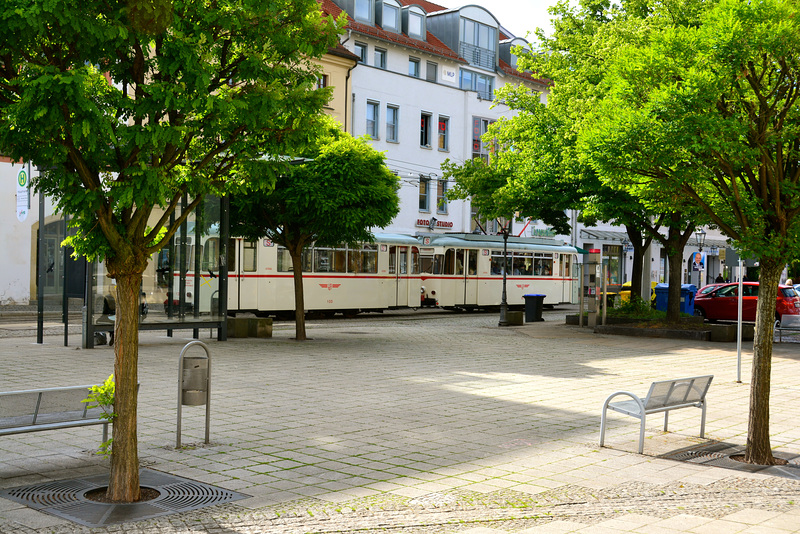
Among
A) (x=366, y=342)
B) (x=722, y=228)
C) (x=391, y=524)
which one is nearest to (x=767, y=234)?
(x=722, y=228)

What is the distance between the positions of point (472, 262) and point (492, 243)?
56.5 inches

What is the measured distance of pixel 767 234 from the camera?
841cm

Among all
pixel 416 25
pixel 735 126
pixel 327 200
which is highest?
pixel 416 25

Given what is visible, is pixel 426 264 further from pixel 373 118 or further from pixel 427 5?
pixel 427 5

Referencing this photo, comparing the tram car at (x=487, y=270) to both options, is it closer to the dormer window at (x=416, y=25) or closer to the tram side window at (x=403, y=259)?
the tram side window at (x=403, y=259)

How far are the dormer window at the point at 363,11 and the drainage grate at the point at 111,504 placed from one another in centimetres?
3927

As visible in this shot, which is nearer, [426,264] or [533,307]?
[533,307]

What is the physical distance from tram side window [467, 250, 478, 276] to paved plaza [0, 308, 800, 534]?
18.3 m

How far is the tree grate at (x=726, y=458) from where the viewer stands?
Answer: 7.84 m

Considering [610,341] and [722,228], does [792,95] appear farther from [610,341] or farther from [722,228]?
[610,341]

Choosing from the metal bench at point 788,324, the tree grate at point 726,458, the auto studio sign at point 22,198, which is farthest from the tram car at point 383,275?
the metal bench at point 788,324

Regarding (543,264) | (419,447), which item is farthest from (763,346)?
(543,264)

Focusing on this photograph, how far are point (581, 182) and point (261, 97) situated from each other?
1869cm

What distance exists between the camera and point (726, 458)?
840 centimetres
